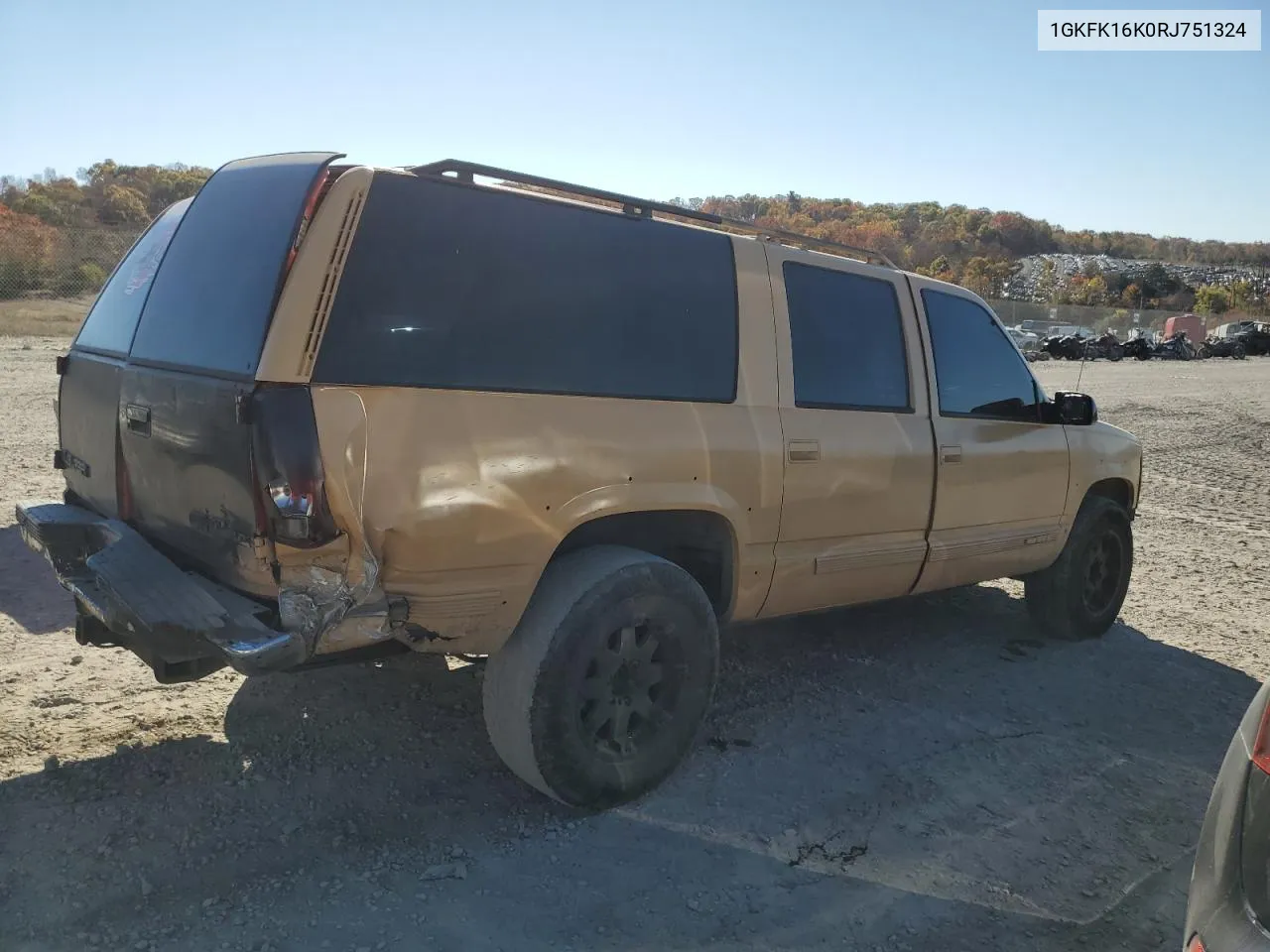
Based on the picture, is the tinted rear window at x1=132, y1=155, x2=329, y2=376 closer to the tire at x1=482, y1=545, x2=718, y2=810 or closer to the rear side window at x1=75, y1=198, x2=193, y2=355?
the rear side window at x1=75, y1=198, x2=193, y2=355

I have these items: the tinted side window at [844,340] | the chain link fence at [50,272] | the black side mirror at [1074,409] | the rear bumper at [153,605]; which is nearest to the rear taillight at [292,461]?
the rear bumper at [153,605]

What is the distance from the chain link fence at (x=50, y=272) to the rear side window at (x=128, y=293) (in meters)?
18.0

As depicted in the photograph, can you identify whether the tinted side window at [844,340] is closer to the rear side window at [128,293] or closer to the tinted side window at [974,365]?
the tinted side window at [974,365]

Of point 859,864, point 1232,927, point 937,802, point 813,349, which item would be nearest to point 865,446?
point 813,349

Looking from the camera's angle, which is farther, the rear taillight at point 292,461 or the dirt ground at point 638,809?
the dirt ground at point 638,809

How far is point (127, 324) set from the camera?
11.6 ft

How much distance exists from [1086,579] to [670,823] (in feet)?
11.2

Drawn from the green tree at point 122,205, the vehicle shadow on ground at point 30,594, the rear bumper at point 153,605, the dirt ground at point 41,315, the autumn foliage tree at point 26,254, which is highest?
the green tree at point 122,205

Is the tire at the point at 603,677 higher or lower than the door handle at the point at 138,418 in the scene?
lower

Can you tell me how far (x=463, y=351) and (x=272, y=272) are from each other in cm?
59

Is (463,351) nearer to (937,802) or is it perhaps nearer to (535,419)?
(535,419)

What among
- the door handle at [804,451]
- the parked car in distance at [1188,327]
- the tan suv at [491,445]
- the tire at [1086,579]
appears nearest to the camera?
the tan suv at [491,445]

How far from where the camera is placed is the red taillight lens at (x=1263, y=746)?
78.5 inches

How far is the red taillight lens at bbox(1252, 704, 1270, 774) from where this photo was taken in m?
2.00
